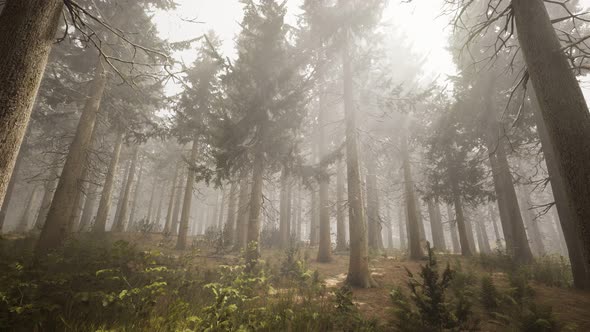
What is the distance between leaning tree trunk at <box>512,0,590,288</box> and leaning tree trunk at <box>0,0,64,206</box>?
679 cm

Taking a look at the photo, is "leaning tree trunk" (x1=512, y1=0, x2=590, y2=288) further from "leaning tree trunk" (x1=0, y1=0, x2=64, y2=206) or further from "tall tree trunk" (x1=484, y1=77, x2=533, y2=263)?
"tall tree trunk" (x1=484, y1=77, x2=533, y2=263)

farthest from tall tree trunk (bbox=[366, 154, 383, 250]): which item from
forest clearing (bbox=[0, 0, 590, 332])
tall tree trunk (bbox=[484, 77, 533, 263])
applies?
tall tree trunk (bbox=[484, 77, 533, 263])

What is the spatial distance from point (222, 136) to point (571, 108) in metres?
9.50

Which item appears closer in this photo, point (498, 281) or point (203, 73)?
point (498, 281)

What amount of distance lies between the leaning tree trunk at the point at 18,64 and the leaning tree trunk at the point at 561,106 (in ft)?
22.3

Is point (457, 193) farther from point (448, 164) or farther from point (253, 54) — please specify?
point (253, 54)

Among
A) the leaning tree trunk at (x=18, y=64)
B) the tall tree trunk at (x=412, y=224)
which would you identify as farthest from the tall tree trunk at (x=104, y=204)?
the tall tree trunk at (x=412, y=224)

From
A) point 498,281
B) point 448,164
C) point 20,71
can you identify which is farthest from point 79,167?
point 448,164

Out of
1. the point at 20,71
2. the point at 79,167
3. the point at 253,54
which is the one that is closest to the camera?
the point at 20,71

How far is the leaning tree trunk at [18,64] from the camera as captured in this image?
2.71m

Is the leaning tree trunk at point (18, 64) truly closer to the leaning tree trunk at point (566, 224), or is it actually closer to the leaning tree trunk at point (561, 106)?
the leaning tree trunk at point (561, 106)

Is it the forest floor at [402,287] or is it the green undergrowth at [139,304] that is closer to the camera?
the green undergrowth at [139,304]

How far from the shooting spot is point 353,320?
5391mm

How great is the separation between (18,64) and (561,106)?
6.94 meters
